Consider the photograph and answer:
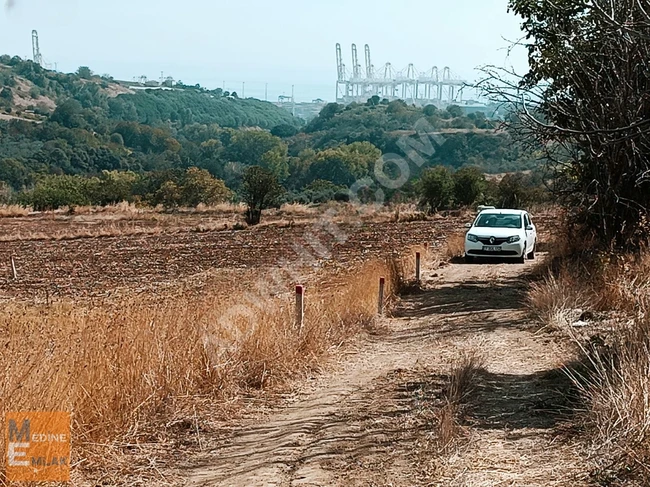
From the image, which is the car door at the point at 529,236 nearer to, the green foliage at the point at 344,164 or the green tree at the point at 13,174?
the green foliage at the point at 344,164

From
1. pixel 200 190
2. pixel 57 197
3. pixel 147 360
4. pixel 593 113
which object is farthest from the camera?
pixel 200 190

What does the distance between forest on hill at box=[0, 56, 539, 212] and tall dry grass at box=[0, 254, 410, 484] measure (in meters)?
34.5

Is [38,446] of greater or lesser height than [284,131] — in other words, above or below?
below

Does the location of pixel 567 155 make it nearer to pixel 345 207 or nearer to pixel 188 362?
pixel 188 362

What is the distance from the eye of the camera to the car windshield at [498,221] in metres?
23.8

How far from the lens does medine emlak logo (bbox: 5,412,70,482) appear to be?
17.7 ft

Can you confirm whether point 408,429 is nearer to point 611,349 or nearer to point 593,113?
point 611,349

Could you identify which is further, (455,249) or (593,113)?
(455,249)

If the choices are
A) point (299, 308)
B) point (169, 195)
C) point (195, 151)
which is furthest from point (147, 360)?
point (195, 151)

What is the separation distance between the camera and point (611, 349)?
790 cm

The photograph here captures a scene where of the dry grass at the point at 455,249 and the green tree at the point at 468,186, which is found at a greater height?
the green tree at the point at 468,186

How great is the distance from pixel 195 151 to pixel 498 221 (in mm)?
116221

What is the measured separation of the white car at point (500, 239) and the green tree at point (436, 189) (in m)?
30.2

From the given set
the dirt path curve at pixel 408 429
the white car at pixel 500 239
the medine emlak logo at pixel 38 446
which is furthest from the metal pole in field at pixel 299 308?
the white car at pixel 500 239
